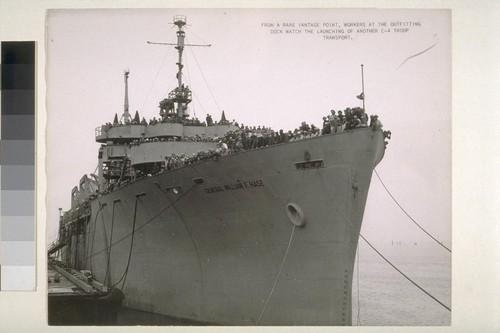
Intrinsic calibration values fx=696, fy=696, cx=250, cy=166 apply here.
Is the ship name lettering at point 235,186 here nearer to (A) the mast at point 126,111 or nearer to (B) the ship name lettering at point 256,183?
(B) the ship name lettering at point 256,183

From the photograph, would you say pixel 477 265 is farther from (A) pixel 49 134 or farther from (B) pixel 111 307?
(A) pixel 49 134

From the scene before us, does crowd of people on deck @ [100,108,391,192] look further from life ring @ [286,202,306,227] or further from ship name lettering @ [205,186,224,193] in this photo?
life ring @ [286,202,306,227]

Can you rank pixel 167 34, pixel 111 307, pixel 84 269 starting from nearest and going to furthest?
pixel 167 34 → pixel 111 307 → pixel 84 269

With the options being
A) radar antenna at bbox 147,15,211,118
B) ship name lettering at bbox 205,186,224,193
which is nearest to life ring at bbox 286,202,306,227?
ship name lettering at bbox 205,186,224,193

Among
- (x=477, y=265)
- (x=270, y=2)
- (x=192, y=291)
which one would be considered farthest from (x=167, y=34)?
(x=477, y=265)

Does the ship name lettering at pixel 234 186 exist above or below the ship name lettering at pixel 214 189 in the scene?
above

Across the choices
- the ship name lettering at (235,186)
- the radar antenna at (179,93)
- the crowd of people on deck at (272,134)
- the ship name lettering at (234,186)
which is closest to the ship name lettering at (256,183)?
the ship name lettering at (235,186)
